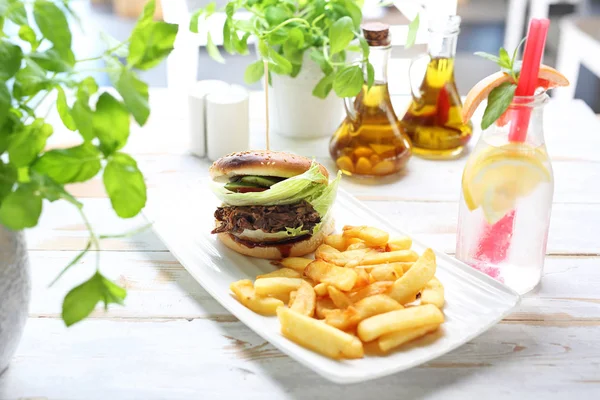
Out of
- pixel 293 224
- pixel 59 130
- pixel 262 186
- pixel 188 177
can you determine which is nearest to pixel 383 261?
pixel 293 224

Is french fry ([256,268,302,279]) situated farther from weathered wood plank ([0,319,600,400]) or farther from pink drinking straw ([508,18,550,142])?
pink drinking straw ([508,18,550,142])

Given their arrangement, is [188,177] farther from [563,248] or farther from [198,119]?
[563,248]

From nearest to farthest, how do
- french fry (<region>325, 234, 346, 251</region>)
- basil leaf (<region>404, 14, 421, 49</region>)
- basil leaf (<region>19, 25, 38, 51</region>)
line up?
basil leaf (<region>19, 25, 38, 51</region>) → french fry (<region>325, 234, 346, 251</region>) → basil leaf (<region>404, 14, 421, 49</region>)

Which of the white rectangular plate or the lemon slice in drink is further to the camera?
the lemon slice in drink

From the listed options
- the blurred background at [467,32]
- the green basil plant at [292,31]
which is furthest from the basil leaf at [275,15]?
the blurred background at [467,32]

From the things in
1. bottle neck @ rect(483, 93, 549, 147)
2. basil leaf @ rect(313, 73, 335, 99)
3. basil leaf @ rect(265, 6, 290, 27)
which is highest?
basil leaf @ rect(265, 6, 290, 27)

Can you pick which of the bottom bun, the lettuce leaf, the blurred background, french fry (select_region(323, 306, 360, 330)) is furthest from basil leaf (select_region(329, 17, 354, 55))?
the blurred background

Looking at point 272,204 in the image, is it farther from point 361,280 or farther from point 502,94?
point 502,94
